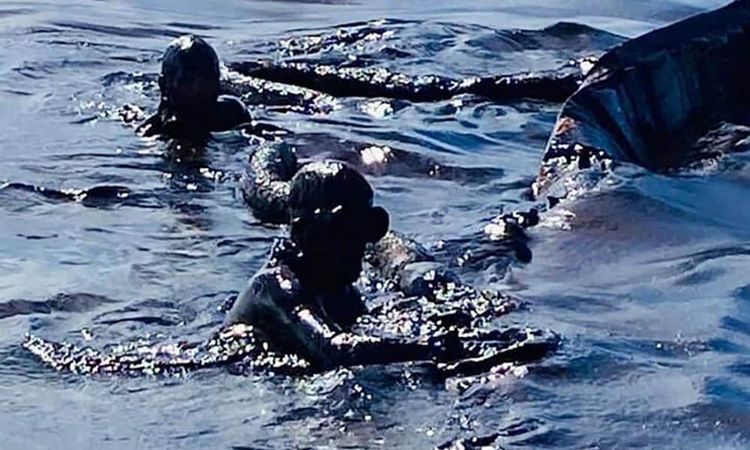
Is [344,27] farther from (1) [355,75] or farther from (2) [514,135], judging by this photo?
(2) [514,135]

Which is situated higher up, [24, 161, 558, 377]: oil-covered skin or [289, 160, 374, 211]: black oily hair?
[289, 160, 374, 211]: black oily hair

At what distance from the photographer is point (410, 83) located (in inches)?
447

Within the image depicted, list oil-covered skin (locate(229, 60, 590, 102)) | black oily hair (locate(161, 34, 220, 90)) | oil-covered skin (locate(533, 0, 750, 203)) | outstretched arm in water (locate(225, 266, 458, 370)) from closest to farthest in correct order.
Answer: outstretched arm in water (locate(225, 266, 458, 370)) < oil-covered skin (locate(533, 0, 750, 203)) < black oily hair (locate(161, 34, 220, 90)) < oil-covered skin (locate(229, 60, 590, 102))

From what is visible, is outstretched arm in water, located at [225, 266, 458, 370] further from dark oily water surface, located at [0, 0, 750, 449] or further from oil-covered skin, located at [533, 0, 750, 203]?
oil-covered skin, located at [533, 0, 750, 203]

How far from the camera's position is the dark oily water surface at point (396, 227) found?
5.63 metres

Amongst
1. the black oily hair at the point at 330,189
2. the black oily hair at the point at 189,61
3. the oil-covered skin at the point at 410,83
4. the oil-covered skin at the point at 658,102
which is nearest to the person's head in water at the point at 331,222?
the black oily hair at the point at 330,189

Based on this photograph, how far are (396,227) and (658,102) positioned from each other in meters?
2.38

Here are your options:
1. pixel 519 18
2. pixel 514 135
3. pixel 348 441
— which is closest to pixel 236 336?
pixel 348 441

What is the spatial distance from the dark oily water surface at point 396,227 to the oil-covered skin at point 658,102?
26cm

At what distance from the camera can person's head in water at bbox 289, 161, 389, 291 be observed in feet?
19.5

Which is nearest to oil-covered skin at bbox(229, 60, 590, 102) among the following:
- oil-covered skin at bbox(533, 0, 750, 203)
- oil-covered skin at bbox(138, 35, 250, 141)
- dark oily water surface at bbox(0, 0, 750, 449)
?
dark oily water surface at bbox(0, 0, 750, 449)

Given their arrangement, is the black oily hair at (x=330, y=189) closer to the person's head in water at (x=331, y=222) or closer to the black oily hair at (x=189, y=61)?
the person's head in water at (x=331, y=222)

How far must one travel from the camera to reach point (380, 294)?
6887 mm

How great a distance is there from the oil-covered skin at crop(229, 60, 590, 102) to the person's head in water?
515 cm
